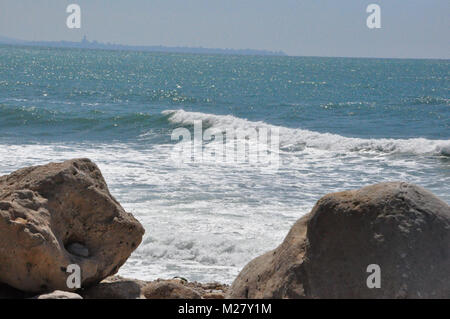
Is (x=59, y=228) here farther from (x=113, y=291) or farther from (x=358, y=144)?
(x=358, y=144)

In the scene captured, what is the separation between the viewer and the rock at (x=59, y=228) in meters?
4.67

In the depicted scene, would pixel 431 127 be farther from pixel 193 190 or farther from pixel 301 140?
pixel 193 190

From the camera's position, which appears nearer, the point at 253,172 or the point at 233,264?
the point at 233,264

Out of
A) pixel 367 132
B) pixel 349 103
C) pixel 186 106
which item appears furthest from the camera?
pixel 349 103

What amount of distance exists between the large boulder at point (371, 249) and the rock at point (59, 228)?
151 cm

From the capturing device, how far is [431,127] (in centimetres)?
2808

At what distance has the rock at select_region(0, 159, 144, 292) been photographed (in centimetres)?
467

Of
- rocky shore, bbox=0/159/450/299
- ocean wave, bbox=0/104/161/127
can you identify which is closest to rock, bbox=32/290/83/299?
rocky shore, bbox=0/159/450/299

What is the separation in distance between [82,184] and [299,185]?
9680 mm

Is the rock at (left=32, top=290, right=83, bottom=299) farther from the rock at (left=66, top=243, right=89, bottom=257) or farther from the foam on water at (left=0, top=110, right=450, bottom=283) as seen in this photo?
the foam on water at (left=0, top=110, right=450, bottom=283)

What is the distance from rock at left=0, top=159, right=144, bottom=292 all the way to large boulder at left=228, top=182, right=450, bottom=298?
4.95 feet

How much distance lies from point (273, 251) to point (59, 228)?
1697 millimetres

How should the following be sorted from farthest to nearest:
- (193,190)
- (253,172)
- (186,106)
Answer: (186,106) → (253,172) → (193,190)
